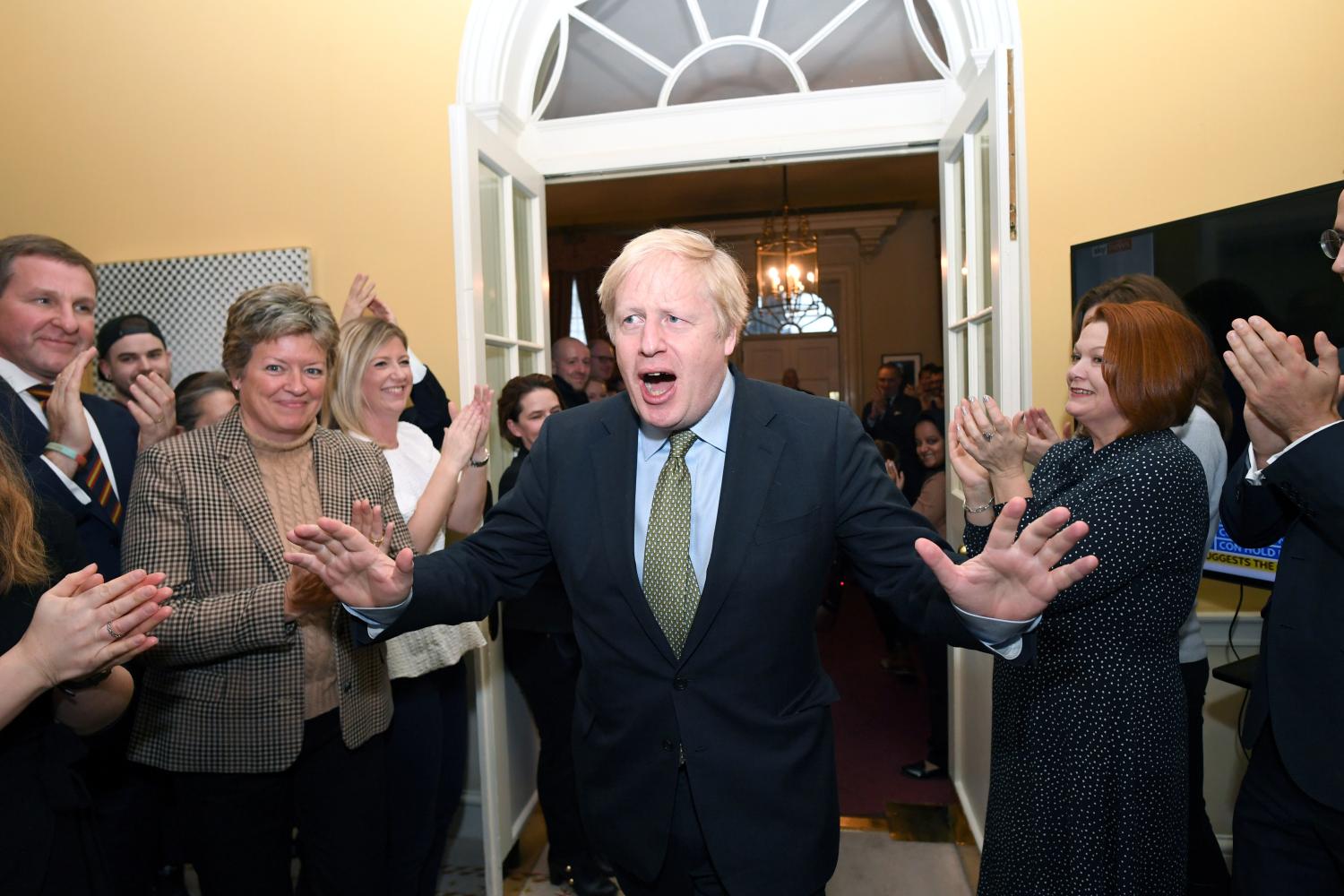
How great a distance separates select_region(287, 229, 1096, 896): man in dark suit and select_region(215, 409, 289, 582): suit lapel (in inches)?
21.9

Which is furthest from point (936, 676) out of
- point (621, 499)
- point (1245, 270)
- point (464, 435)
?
point (621, 499)

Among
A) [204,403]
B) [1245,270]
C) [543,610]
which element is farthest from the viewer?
[543,610]

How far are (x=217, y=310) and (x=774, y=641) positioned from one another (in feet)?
9.14

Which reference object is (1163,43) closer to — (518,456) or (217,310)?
(518,456)

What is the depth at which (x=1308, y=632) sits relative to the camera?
59.4 inches

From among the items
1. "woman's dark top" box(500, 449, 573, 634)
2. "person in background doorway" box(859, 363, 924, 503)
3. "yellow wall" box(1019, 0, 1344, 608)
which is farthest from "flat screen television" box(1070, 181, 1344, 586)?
"person in background doorway" box(859, 363, 924, 503)

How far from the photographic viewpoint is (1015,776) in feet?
5.72

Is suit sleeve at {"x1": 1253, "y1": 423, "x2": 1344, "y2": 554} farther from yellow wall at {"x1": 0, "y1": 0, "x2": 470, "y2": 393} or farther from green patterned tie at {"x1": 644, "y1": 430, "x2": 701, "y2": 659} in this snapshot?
yellow wall at {"x1": 0, "y1": 0, "x2": 470, "y2": 393}

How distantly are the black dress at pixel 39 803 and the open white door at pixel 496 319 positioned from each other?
1.33 m

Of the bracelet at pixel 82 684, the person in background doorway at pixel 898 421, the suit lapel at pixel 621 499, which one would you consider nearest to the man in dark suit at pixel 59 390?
the bracelet at pixel 82 684

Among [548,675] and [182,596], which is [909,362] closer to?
[548,675]

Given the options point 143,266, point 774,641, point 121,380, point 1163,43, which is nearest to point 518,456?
point 121,380

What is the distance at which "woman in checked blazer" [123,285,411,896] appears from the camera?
1.77 m

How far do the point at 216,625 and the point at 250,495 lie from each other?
11.3 inches
